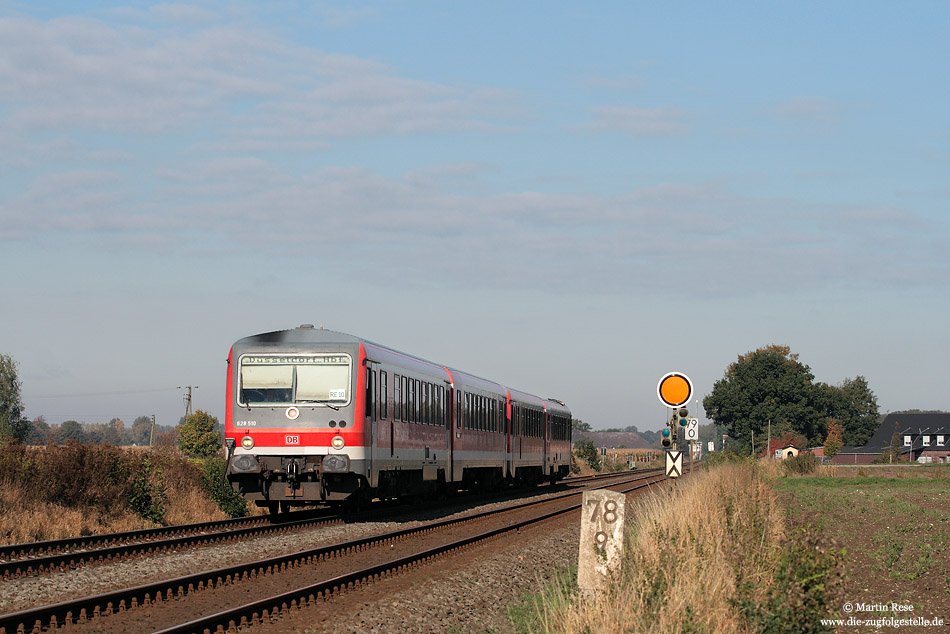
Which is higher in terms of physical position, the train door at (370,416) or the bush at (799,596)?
the train door at (370,416)

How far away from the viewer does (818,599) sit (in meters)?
8.75

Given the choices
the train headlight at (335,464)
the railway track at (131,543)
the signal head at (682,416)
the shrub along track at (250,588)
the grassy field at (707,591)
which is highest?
the signal head at (682,416)

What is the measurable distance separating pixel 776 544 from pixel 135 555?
28.2 feet

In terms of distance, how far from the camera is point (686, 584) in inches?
341

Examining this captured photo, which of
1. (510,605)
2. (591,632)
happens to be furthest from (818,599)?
(510,605)

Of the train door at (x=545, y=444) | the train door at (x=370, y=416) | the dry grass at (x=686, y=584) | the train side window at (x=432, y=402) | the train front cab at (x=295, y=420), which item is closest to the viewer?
the dry grass at (x=686, y=584)

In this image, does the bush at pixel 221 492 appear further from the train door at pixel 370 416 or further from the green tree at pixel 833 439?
the green tree at pixel 833 439

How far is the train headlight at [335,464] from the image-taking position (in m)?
19.4

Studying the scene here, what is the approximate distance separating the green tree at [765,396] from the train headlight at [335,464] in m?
115

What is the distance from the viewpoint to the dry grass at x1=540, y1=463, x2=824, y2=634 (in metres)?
8.01

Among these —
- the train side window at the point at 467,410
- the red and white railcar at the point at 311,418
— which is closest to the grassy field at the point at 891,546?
the red and white railcar at the point at 311,418

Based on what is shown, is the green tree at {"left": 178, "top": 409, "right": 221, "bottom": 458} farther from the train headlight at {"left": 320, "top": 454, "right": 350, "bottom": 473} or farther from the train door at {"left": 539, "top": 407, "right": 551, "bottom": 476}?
the train headlight at {"left": 320, "top": 454, "right": 350, "bottom": 473}

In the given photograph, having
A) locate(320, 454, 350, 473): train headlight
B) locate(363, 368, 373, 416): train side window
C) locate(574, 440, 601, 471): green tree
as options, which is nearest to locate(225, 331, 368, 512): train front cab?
locate(320, 454, 350, 473): train headlight

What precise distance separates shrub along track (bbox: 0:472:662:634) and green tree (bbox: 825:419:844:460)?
121991 millimetres
